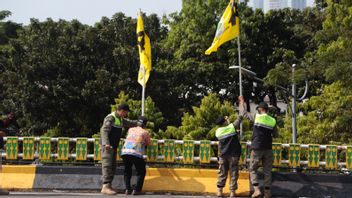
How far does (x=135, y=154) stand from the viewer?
10.9 metres

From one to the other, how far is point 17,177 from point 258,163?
4.93m

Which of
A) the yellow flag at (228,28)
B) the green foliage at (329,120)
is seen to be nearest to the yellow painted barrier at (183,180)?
the yellow flag at (228,28)

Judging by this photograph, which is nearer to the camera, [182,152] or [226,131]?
[226,131]

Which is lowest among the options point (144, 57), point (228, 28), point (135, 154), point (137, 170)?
point (137, 170)

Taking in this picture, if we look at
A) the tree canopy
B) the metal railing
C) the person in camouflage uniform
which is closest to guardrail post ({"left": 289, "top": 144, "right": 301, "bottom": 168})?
the metal railing

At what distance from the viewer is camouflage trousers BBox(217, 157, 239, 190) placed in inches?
429

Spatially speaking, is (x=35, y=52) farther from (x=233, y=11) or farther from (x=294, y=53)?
(x=233, y=11)

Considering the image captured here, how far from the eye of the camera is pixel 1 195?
414 inches

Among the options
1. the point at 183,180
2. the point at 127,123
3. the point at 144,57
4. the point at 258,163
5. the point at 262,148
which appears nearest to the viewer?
the point at 262,148

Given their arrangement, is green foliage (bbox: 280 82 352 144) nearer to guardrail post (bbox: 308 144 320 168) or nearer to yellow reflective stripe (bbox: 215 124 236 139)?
guardrail post (bbox: 308 144 320 168)

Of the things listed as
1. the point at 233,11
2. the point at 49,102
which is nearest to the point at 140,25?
the point at 233,11

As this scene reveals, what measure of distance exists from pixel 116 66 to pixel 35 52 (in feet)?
17.6

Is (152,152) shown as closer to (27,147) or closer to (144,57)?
(27,147)

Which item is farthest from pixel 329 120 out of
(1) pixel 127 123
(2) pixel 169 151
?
(1) pixel 127 123
